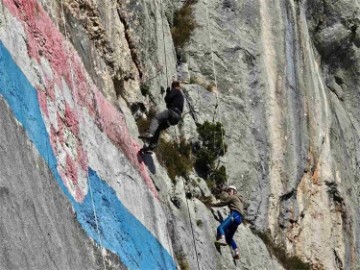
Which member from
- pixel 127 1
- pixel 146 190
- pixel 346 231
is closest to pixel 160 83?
pixel 127 1

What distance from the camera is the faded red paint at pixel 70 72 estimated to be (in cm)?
1354

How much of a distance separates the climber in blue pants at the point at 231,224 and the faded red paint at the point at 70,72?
2.42m

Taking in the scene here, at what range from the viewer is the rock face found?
39.8 feet

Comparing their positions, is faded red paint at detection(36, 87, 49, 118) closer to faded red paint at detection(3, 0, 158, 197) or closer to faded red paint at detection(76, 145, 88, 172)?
faded red paint at detection(3, 0, 158, 197)

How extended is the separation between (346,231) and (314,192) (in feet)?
4.95

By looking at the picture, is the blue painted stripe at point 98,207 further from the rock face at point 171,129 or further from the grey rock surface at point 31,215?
the grey rock surface at point 31,215

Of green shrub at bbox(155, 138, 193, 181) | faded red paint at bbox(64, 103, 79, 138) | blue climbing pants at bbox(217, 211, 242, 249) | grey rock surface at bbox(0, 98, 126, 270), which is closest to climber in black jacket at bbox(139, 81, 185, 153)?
green shrub at bbox(155, 138, 193, 181)

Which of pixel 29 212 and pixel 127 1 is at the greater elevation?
pixel 127 1

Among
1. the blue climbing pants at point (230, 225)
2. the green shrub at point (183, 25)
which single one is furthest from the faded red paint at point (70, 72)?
the green shrub at point (183, 25)

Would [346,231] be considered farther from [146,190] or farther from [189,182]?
[146,190]

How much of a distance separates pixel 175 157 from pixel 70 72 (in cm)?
538

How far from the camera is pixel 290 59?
25016 millimetres

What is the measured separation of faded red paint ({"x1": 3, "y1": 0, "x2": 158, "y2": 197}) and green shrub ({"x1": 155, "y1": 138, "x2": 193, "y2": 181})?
6.13ft

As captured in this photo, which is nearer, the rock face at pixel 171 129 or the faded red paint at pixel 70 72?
the rock face at pixel 171 129
